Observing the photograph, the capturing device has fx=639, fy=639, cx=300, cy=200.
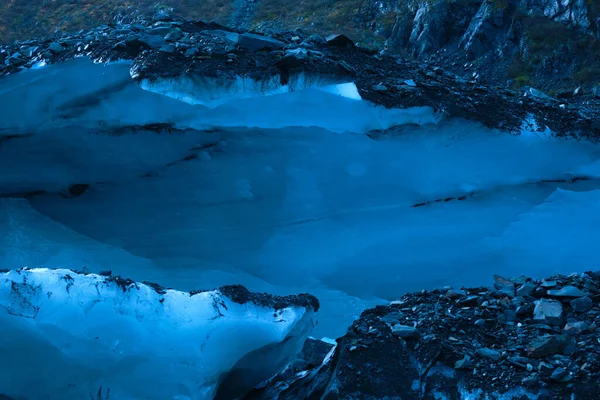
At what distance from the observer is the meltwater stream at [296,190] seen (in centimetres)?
732

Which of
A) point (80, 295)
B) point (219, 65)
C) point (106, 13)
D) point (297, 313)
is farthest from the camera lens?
point (106, 13)

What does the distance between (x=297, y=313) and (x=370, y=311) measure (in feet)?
1.96

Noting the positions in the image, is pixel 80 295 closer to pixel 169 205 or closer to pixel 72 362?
pixel 72 362

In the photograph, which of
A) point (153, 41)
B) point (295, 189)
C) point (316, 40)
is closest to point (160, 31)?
point (153, 41)

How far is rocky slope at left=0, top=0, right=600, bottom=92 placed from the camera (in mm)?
15297

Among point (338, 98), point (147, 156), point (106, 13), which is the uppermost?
point (338, 98)

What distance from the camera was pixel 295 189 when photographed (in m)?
7.73

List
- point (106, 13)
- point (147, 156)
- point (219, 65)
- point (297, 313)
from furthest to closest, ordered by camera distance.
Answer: point (106, 13) → point (147, 156) → point (219, 65) → point (297, 313)

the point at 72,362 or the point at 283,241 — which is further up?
the point at 72,362

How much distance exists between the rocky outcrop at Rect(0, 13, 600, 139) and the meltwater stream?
188mm

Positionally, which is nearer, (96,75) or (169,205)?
(96,75)

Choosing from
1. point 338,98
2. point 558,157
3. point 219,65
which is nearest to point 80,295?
point 219,65

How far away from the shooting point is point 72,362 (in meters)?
4.73

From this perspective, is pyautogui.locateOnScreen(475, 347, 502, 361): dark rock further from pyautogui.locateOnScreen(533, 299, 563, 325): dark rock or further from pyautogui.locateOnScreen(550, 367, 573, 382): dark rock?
pyautogui.locateOnScreen(533, 299, 563, 325): dark rock
